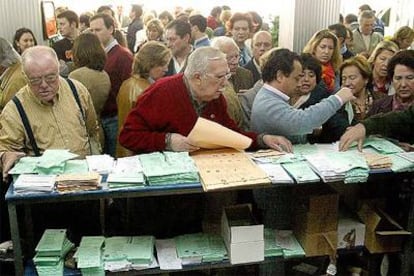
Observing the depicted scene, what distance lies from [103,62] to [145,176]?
200 centimetres

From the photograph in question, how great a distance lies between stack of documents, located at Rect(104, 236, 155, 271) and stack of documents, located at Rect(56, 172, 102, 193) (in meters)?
0.41

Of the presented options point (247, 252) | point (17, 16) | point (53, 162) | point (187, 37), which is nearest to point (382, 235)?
point (247, 252)

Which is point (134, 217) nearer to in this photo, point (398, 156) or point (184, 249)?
point (184, 249)

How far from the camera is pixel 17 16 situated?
16.2ft

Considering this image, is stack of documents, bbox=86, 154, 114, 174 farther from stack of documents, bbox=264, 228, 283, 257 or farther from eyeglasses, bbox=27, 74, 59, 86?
stack of documents, bbox=264, 228, 283, 257

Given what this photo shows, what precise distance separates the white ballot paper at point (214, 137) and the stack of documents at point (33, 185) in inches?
28.6

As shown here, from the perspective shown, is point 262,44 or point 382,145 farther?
point 262,44

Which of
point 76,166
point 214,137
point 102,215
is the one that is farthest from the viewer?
point 102,215

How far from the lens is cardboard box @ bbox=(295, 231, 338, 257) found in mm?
2681

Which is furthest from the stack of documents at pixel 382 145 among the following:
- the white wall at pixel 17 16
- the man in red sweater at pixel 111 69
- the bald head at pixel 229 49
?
the white wall at pixel 17 16

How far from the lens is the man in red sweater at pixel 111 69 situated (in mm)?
4254

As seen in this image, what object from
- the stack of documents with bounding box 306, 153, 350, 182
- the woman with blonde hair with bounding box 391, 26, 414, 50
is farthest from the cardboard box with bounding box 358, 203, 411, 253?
the woman with blonde hair with bounding box 391, 26, 414, 50

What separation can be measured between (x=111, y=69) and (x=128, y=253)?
7.67 ft

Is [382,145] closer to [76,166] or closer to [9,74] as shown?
[76,166]
